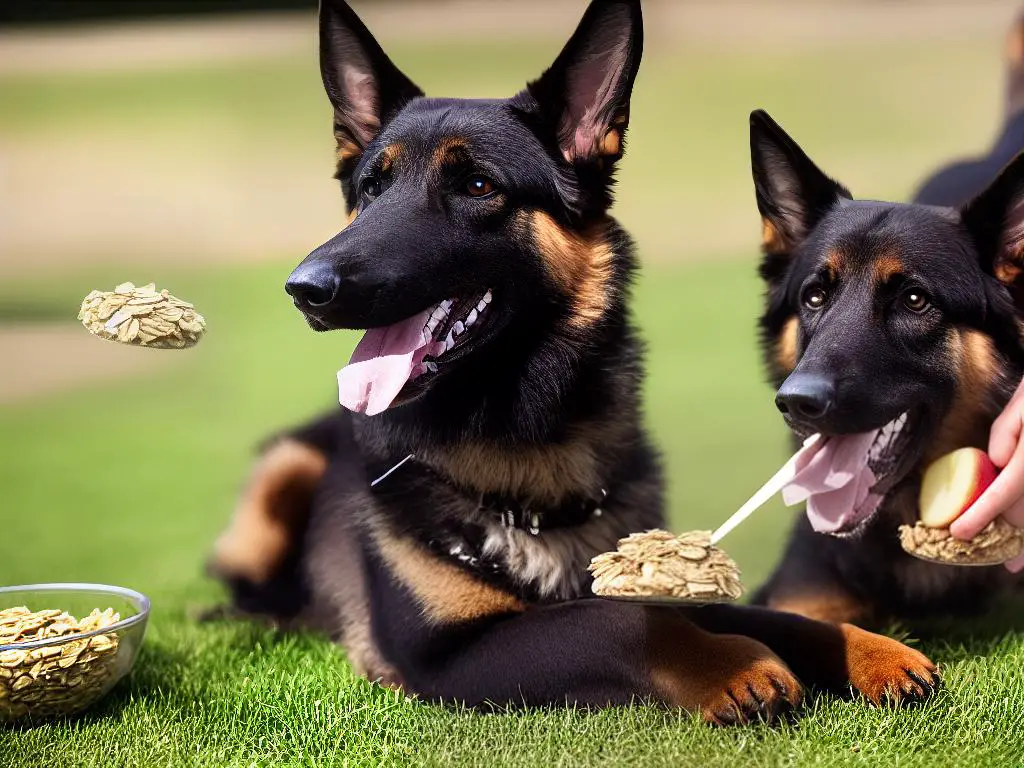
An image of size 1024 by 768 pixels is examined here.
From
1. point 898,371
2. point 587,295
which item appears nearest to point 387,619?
point 587,295

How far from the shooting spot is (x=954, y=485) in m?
2.52

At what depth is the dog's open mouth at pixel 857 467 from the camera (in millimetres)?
2617

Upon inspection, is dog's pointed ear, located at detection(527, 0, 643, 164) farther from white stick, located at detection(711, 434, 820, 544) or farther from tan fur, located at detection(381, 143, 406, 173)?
white stick, located at detection(711, 434, 820, 544)

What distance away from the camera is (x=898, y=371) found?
2.55 metres

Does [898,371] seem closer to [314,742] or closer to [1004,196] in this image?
[1004,196]

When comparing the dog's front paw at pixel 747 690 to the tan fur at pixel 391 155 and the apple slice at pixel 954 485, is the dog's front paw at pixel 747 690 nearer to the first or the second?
the apple slice at pixel 954 485

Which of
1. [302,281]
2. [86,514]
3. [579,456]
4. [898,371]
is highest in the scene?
[302,281]

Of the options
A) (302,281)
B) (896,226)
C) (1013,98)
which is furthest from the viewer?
(1013,98)

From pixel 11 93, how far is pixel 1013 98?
7.13m

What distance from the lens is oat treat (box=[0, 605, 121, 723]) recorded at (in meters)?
2.62

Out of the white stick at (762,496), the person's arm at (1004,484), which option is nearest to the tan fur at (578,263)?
the white stick at (762,496)

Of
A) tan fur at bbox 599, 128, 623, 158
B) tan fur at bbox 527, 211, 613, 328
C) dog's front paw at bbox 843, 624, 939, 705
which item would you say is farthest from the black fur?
tan fur at bbox 527, 211, 613, 328

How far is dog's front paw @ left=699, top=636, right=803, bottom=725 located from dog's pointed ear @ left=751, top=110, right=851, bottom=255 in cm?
119

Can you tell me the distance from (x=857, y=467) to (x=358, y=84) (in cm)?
166
